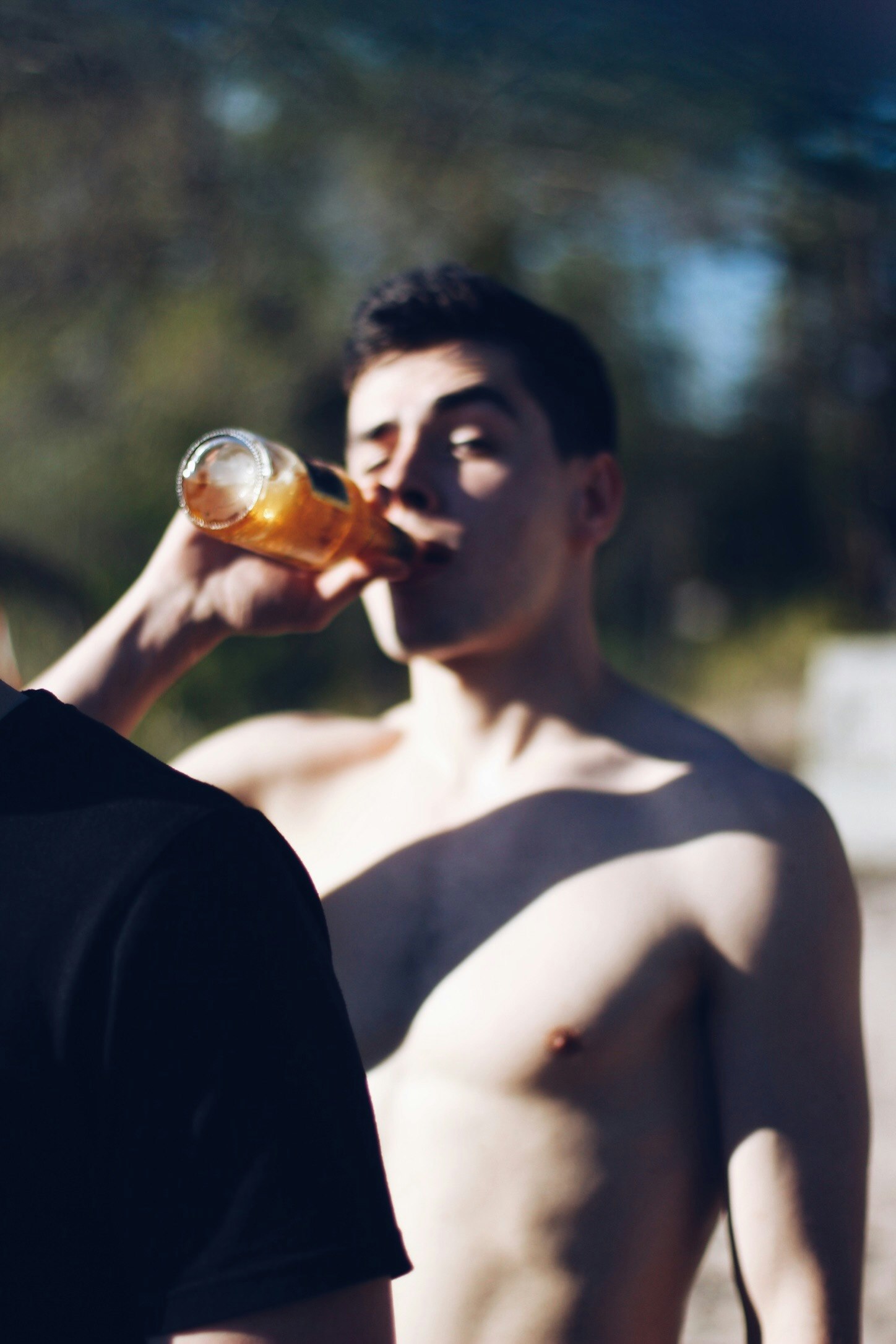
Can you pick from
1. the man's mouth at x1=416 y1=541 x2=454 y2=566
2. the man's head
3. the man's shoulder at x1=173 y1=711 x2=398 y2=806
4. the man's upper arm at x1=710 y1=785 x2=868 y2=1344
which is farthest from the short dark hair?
the man's upper arm at x1=710 y1=785 x2=868 y2=1344

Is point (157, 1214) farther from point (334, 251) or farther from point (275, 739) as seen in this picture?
point (334, 251)

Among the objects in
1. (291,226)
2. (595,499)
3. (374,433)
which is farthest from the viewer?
(291,226)

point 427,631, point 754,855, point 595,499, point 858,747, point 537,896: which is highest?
point 595,499

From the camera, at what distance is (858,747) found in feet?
24.4

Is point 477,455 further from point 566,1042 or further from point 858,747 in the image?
point 858,747

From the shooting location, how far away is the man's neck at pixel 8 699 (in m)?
0.82

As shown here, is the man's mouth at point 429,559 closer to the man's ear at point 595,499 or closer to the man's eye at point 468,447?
the man's eye at point 468,447

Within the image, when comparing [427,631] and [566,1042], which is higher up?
[427,631]

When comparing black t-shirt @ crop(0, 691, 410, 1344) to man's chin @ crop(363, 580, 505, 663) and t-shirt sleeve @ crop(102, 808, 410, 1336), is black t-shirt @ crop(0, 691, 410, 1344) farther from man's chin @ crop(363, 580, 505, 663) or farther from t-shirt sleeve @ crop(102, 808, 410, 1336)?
man's chin @ crop(363, 580, 505, 663)

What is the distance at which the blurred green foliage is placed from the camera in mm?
8445

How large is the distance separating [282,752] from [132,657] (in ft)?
1.03

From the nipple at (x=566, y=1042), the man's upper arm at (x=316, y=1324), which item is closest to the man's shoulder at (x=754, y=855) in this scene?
the nipple at (x=566, y=1042)

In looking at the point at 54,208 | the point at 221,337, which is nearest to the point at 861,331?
the point at 221,337

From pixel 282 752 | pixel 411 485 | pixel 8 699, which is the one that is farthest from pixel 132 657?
pixel 8 699
